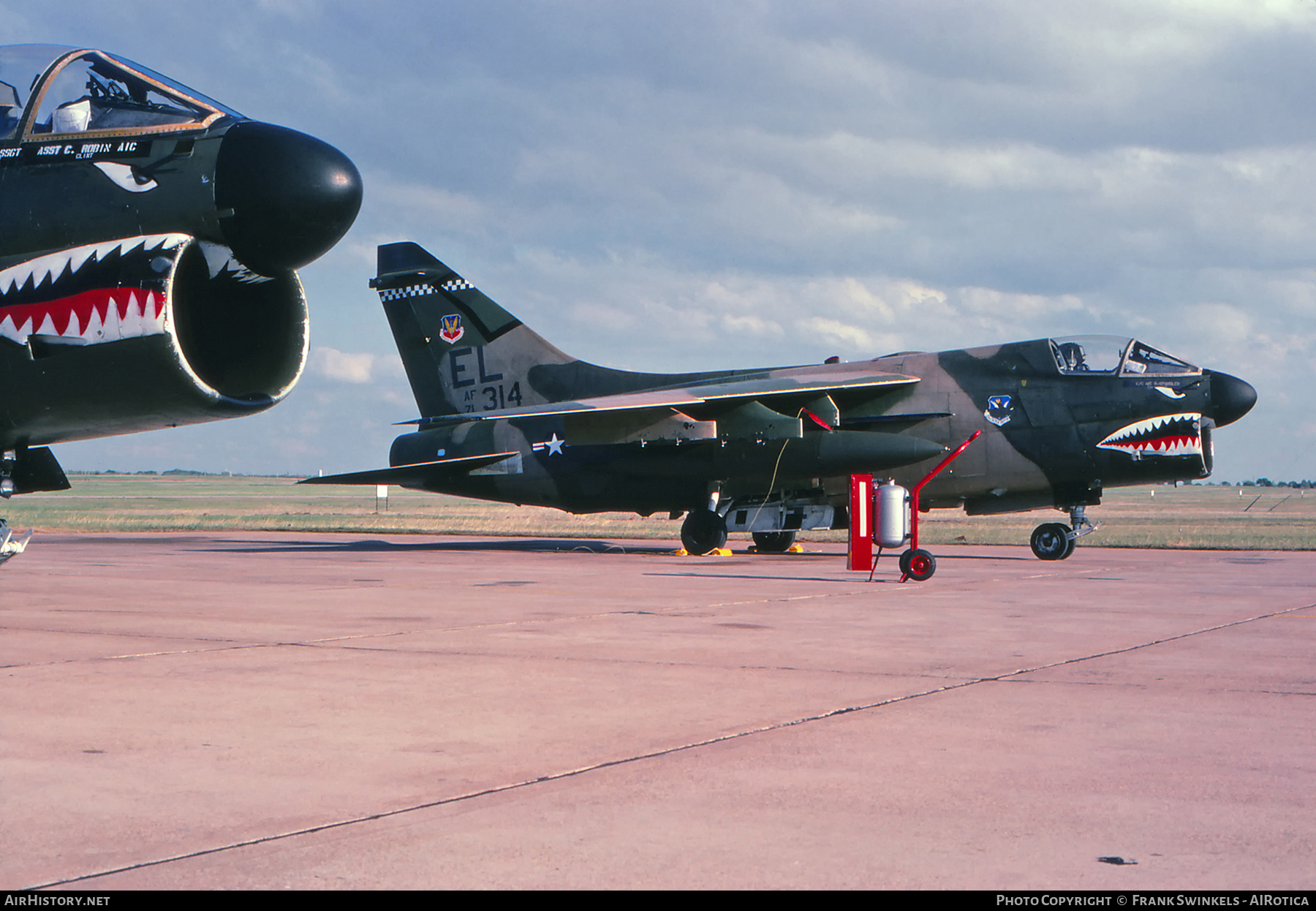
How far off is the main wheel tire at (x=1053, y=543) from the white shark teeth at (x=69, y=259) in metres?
16.1

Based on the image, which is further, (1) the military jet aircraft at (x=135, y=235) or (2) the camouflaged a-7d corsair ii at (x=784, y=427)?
(2) the camouflaged a-7d corsair ii at (x=784, y=427)

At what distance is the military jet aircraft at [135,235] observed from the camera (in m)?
5.07

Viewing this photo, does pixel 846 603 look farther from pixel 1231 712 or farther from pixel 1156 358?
pixel 1156 358

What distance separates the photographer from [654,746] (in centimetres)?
496

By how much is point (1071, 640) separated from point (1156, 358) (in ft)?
36.7

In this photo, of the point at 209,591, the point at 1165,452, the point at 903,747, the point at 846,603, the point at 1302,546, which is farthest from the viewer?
the point at 1302,546

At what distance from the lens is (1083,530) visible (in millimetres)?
19250

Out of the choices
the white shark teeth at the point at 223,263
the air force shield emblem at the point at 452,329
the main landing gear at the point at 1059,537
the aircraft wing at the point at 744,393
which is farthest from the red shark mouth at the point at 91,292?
the air force shield emblem at the point at 452,329

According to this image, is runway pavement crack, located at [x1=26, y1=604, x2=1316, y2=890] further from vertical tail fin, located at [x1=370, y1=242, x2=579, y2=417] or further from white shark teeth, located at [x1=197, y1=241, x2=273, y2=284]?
vertical tail fin, located at [x1=370, y1=242, x2=579, y2=417]

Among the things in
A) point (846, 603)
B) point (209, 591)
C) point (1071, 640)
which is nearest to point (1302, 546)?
point (846, 603)

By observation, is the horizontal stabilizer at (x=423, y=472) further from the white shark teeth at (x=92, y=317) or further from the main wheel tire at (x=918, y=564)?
the white shark teeth at (x=92, y=317)

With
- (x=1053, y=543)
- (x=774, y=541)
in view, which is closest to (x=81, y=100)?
(x=1053, y=543)

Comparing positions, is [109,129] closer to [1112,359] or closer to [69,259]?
[69,259]

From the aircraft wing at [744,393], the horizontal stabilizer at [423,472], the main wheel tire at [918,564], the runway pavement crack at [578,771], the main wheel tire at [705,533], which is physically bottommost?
the runway pavement crack at [578,771]
